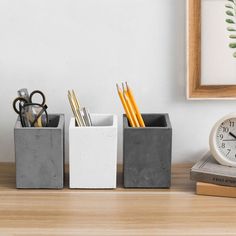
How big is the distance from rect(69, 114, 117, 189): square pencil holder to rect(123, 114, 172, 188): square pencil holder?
26 mm

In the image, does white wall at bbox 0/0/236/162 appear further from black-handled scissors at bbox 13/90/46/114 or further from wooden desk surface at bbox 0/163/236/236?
wooden desk surface at bbox 0/163/236/236

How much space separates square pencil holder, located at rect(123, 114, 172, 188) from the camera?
1.26 meters

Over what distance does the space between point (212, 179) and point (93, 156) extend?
0.23m

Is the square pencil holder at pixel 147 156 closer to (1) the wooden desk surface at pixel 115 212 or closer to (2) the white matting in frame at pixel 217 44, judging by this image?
(1) the wooden desk surface at pixel 115 212

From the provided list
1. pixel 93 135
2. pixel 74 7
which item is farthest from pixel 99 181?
pixel 74 7

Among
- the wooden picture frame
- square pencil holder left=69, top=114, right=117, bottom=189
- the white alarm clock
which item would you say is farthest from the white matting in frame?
square pencil holder left=69, top=114, right=117, bottom=189

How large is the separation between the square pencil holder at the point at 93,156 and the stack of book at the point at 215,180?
0.16 metres

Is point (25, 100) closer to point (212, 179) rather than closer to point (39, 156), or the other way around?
point (39, 156)

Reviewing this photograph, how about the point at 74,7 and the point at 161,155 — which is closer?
the point at 161,155

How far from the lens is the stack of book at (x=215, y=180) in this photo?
1235 millimetres

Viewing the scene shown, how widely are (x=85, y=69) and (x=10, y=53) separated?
16cm

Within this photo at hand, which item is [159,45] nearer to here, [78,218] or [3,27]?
[3,27]

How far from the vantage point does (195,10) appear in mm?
1375

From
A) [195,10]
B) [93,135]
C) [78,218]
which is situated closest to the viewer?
[78,218]
